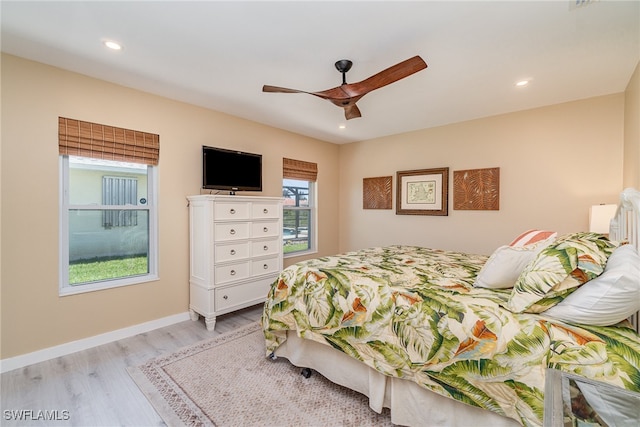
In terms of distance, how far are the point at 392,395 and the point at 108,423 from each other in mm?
1701

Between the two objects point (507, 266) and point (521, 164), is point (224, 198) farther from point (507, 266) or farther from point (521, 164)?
point (521, 164)

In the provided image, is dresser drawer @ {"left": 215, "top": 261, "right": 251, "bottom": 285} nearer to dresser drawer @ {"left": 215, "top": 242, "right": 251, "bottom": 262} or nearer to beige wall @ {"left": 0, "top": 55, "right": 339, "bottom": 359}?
dresser drawer @ {"left": 215, "top": 242, "right": 251, "bottom": 262}

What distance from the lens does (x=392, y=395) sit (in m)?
1.60

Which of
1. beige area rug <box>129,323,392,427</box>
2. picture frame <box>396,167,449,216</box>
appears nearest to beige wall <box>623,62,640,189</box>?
picture frame <box>396,167,449,216</box>

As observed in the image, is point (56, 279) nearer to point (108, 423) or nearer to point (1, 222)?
point (1, 222)

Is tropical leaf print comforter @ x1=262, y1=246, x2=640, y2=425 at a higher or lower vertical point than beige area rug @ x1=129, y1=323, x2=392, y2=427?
higher

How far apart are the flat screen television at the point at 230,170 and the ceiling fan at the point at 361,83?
1.35 meters

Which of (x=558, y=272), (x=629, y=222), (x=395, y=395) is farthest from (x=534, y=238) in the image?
(x=395, y=395)

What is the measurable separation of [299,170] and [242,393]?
322cm

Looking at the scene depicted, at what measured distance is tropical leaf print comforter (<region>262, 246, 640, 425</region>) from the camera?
112 cm

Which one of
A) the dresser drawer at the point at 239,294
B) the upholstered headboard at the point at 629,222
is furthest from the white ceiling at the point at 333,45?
the dresser drawer at the point at 239,294

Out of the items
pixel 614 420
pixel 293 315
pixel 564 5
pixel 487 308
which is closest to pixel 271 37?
pixel 564 5

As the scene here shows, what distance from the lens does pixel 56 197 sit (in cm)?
238

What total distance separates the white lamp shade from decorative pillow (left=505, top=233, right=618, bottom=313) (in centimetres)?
156
